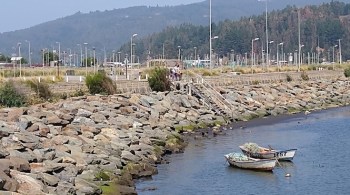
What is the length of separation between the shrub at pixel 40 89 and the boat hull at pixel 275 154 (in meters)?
18.0

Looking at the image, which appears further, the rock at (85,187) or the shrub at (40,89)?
the shrub at (40,89)

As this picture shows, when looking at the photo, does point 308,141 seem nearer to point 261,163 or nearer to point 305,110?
point 261,163

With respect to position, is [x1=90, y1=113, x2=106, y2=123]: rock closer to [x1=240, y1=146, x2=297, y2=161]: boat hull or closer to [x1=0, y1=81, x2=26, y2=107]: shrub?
[x1=0, y1=81, x2=26, y2=107]: shrub

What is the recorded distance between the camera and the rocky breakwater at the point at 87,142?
2952 cm

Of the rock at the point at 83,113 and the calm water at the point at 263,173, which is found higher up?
the rock at the point at 83,113

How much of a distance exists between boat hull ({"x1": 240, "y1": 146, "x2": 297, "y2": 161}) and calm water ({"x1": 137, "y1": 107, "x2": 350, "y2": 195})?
0.51 meters

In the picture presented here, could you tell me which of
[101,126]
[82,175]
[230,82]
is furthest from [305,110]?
[82,175]

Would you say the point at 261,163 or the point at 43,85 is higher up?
the point at 43,85

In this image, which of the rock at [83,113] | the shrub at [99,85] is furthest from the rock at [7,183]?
the shrub at [99,85]

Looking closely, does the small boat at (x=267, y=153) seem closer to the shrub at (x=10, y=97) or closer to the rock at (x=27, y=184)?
the shrub at (x=10, y=97)

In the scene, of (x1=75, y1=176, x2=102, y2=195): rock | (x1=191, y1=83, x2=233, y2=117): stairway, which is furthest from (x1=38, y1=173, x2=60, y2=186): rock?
(x1=191, y1=83, x2=233, y2=117): stairway

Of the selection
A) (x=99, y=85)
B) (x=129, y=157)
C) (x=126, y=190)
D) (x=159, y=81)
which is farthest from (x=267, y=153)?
(x=159, y=81)

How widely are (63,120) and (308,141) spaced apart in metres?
19.0

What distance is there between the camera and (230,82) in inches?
3162
